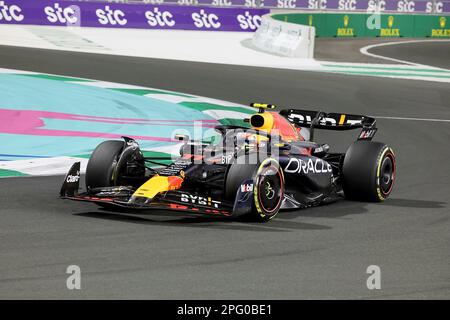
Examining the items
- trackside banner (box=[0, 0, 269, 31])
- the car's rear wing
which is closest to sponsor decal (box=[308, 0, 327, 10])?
trackside banner (box=[0, 0, 269, 31])

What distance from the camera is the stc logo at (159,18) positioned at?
3391 centimetres

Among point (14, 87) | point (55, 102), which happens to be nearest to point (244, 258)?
point (55, 102)

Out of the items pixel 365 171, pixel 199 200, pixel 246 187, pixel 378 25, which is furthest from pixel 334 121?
pixel 378 25

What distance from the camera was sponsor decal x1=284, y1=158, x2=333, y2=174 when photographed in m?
10.2

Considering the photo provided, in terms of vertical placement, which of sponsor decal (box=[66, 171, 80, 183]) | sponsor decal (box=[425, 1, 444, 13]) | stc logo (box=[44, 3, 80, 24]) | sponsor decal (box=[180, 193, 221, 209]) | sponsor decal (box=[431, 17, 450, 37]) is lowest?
sponsor decal (box=[431, 17, 450, 37])

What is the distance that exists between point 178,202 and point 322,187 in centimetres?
191

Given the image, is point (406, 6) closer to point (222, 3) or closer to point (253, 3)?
point (253, 3)

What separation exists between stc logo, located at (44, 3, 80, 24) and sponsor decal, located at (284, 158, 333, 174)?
22732 millimetres

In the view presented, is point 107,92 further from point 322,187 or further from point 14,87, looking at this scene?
point 322,187

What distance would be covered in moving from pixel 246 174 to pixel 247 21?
2704 cm

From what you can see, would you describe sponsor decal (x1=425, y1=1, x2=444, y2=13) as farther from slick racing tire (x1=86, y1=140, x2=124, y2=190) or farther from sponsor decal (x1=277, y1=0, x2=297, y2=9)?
slick racing tire (x1=86, y1=140, x2=124, y2=190)

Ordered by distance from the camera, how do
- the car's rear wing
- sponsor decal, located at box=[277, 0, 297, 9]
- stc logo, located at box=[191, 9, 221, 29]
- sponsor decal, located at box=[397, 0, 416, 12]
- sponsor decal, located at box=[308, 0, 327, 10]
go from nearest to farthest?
1. the car's rear wing
2. stc logo, located at box=[191, 9, 221, 29]
3. sponsor decal, located at box=[277, 0, 297, 9]
4. sponsor decal, located at box=[308, 0, 327, 10]
5. sponsor decal, located at box=[397, 0, 416, 12]

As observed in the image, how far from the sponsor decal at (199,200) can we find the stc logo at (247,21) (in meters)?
26.7

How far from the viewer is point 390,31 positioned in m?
41.6
